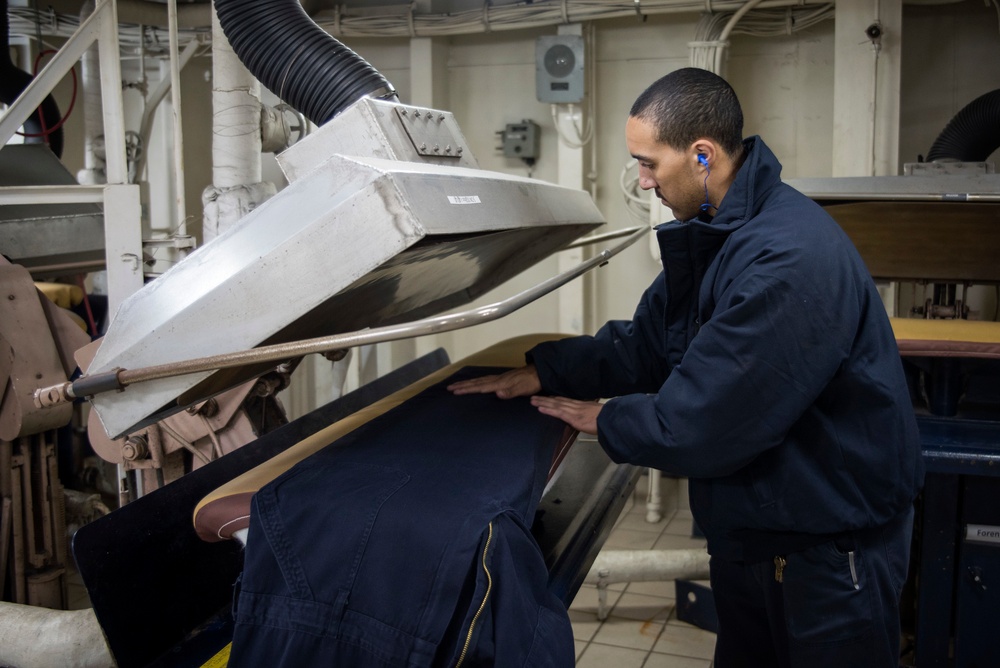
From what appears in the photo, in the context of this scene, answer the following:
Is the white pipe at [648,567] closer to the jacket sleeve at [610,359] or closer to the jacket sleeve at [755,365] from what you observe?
the jacket sleeve at [610,359]

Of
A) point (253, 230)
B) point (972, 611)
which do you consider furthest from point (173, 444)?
point (972, 611)

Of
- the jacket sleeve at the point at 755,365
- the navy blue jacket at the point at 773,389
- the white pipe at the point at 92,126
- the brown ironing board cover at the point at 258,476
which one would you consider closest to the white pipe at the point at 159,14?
the white pipe at the point at 92,126

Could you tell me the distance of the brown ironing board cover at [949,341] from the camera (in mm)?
2609

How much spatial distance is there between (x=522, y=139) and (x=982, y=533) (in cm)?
308

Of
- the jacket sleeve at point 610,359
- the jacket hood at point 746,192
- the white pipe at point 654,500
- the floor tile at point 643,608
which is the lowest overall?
the floor tile at point 643,608

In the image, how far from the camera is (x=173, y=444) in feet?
9.07

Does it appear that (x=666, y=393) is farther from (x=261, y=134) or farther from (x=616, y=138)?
(x=616, y=138)

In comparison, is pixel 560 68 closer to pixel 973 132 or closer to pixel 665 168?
pixel 973 132

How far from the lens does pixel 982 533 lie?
103 inches

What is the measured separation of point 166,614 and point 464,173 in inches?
43.1

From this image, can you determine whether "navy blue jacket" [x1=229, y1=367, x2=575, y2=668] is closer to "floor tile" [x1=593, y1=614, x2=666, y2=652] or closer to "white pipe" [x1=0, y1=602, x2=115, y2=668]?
"white pipe" [x1=0, y1=602, x2=115, y2=668]

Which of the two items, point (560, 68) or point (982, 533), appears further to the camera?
point (560, 68)

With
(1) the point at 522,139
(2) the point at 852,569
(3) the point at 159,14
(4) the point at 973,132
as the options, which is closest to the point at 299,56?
(2) the point at 852,569

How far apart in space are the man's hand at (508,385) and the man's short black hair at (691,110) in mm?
704
